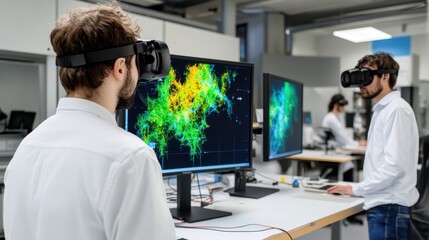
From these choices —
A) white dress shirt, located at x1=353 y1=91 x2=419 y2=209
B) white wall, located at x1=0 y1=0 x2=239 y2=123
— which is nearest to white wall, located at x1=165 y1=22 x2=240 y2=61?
white wall, located at x1=0 y1=0 x2=239 y2=123

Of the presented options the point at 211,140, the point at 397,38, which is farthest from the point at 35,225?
the point at 397,38

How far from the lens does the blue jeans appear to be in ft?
5.95

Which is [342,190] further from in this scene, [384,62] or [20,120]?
[20,120]

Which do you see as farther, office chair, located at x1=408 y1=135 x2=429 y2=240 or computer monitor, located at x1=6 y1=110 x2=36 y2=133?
computer monitor, located at x1=6 y1=110 x2=36 y2=133

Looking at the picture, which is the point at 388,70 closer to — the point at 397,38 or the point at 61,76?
the point at 61,76

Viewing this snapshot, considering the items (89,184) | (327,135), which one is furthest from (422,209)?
(327,135)

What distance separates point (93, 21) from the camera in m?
0.78

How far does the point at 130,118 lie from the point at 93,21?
0.61 m

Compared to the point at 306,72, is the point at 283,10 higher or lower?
higher

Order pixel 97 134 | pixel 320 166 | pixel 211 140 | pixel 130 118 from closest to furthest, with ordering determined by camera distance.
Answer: pixel 97 134
pixel 130 118
pixel 211 140
pixel 320 166

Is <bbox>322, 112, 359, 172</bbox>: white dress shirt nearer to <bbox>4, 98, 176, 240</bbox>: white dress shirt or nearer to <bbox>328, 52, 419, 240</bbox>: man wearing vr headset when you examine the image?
<bbox>328, 52, 419, 240</bbox>: man wearing vr headset

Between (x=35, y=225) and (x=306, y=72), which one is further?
(x=306, y=72)

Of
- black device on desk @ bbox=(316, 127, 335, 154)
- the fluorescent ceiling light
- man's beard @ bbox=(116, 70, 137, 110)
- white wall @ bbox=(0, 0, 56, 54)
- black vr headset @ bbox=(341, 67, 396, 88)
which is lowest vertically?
black device on desk @ bbox=(316, 127, 335, 154)

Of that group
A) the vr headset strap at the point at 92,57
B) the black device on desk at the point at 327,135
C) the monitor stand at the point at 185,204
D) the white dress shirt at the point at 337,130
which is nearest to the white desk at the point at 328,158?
the black device on desk at the point at 327,135
